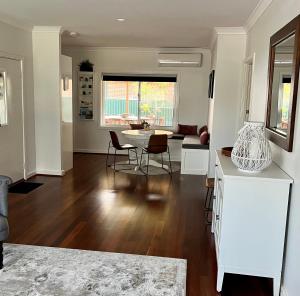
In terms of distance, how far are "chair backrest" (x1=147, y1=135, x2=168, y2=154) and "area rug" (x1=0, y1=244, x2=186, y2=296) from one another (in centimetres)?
310

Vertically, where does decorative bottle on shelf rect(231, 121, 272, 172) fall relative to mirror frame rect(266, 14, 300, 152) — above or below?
below

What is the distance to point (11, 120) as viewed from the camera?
5137 millimetres

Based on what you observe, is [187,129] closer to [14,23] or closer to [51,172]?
[51,172]

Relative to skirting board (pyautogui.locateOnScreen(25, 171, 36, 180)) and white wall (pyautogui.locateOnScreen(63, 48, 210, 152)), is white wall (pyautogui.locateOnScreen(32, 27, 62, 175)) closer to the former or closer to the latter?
skirting board (pyautogui.locateOnScreen(25, 171, 36, 180))

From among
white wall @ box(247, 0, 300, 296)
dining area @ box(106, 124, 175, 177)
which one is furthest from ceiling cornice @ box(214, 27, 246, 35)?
dining area @ box(106, 124, 175, 177)

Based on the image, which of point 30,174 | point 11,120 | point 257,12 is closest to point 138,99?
point 30,174

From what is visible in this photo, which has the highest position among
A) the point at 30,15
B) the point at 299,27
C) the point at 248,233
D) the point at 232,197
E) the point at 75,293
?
the point at 30,15

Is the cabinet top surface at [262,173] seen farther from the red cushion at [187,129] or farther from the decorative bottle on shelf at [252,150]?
the red cushion at [187,129]

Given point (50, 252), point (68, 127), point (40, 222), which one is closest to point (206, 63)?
point (68, 127)

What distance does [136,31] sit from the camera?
5711 mm

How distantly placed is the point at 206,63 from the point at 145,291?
6.04m

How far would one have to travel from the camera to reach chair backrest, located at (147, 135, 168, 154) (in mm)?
5949

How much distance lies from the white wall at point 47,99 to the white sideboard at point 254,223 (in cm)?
394

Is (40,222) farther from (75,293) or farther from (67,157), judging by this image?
(67,157)
